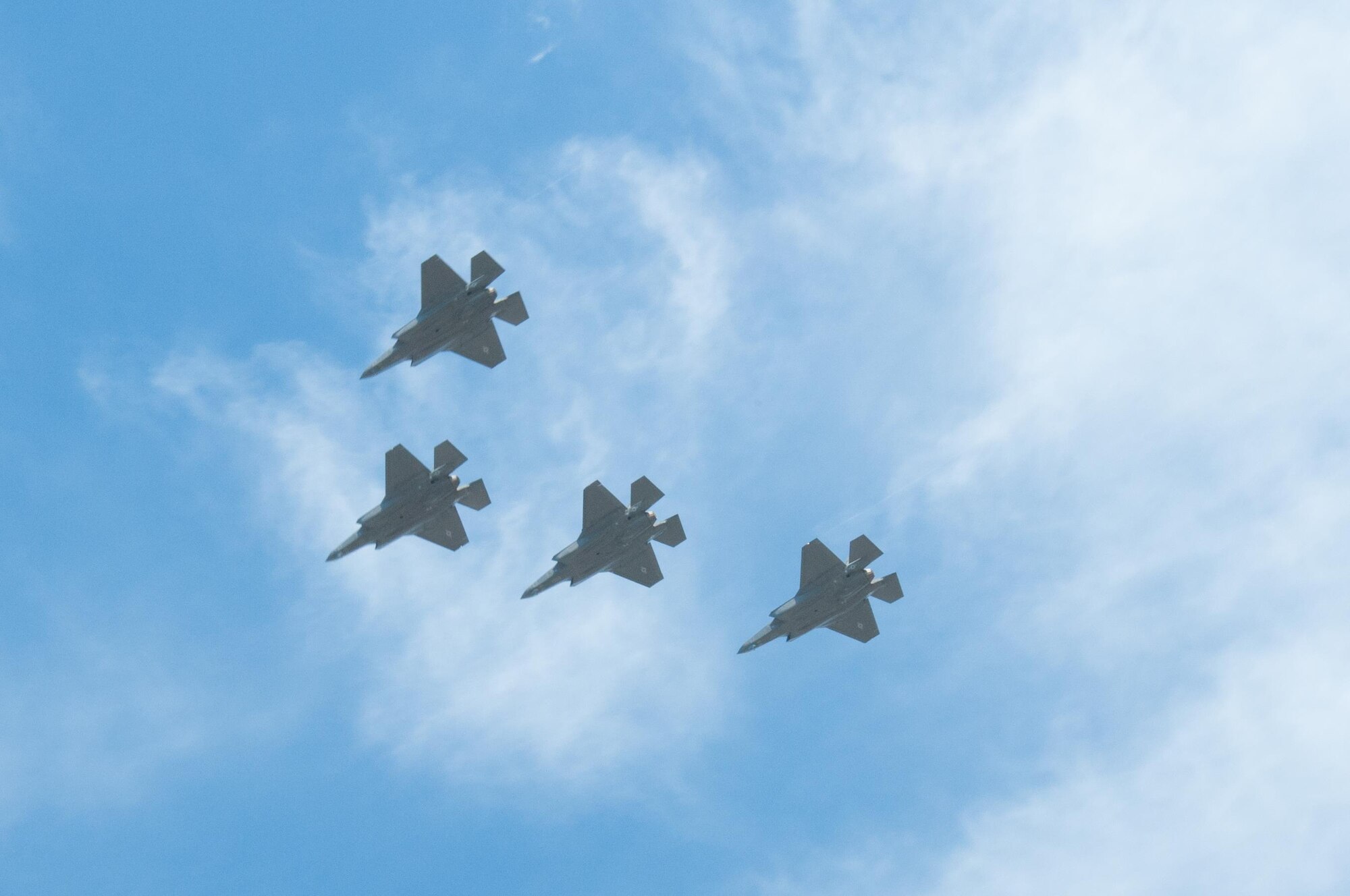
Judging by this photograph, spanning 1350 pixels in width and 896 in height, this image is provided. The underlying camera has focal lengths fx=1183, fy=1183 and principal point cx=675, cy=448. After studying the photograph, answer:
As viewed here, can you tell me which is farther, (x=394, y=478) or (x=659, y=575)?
(x=659, y=575)

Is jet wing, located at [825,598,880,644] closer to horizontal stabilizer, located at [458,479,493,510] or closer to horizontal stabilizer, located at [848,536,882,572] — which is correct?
horizontal stabilizer, located at [848,536,882,572]

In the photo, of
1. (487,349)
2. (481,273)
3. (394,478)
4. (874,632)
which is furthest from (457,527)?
(874,632)

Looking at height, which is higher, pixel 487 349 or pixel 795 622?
pixel 487 349

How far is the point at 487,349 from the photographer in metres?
92.1

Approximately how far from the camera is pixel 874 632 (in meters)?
96.6

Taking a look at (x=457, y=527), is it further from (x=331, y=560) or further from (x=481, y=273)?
(x=481, y=273)

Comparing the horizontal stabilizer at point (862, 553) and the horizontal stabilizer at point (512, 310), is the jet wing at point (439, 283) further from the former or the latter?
the horizontal stabilizer at point (862, 553)

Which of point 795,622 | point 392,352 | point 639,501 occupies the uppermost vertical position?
point 392,352

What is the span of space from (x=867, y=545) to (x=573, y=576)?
74.3ft

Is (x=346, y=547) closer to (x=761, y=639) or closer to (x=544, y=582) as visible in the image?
(x=544, y=582)

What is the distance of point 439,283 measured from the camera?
288 feet

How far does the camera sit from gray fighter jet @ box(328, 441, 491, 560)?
8788cm

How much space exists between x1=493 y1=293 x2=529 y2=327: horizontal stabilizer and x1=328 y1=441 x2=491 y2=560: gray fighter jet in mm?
10624

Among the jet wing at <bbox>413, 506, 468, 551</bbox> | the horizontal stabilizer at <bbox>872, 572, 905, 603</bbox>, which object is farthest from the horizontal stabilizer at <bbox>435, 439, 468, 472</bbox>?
the horizontal stabilizer at <bbox>872, 572, 905, 603</bbox>
